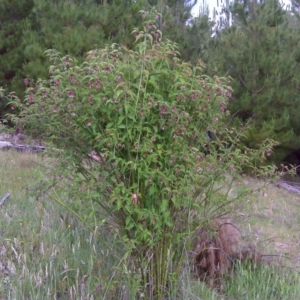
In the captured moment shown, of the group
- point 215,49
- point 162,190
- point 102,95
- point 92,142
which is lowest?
point 162,190

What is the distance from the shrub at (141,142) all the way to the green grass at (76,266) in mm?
199

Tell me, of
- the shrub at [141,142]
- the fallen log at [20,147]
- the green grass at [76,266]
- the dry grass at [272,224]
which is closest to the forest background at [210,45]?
the fallen log at [20,147]

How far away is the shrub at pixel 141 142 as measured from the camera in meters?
3.67

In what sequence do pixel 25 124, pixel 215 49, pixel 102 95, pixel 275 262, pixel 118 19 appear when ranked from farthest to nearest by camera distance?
1. pixel 215 49
2. pixel 118 19
3. pixel 275 262
4. pixel 25 124
5. pixel 102 95

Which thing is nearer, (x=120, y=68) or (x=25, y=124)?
(x=120, y=68)

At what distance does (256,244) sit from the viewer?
5297 mm

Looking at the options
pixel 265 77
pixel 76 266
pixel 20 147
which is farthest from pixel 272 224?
pixel 265 77

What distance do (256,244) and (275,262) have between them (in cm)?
32

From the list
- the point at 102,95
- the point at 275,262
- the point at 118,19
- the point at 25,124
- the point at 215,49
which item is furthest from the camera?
the point at 215,49

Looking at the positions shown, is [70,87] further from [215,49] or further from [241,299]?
[215,49]

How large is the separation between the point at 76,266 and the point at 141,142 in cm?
119

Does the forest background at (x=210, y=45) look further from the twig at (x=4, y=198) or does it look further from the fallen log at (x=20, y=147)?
the twig at (x=4, y=198)

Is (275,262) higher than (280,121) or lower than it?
lower

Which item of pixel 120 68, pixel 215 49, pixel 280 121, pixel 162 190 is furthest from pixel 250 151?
pixel 215 49
